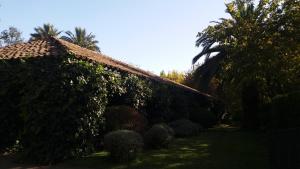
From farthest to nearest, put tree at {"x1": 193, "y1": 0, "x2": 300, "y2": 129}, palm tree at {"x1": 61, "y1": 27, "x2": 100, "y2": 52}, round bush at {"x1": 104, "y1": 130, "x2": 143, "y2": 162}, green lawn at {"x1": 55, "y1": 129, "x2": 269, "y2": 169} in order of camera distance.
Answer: palm tree at {"x1": 61, "y1": 27, "x2": 100, "y2": 52}, tree at {"x1": 193, "y1": 0, "x2": 300, "y2": 129}, round bush at {"x1": 104, "y1": 130, "x2": 143, "y2": 162}, green lawn at {"x1": 55, "y1": 129, "x2": 269, "y2": 169}

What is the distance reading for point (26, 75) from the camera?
16375 mm

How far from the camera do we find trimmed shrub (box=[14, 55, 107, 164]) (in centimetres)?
1504

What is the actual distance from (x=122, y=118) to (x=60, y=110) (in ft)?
9.93

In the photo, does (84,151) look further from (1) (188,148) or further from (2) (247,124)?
(2) (247,124)

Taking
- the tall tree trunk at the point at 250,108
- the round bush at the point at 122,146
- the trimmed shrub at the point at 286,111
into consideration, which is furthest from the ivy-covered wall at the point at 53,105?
the tall tree trunk at the point at 250,108

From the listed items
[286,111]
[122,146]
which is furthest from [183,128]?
[122,146]

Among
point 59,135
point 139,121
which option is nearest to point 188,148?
point 139,121

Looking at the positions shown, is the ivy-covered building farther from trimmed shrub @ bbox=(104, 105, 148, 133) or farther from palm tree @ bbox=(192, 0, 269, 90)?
palm tree @ bbox=(192, 0, 269, 90)

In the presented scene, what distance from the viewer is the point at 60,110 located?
15219 millimetres

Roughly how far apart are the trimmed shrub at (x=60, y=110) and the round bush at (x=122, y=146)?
158 cm

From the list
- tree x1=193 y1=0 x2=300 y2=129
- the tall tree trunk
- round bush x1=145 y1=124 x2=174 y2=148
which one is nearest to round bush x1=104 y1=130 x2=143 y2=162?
round bush x1=145 y1=124 x2=174 y2=148

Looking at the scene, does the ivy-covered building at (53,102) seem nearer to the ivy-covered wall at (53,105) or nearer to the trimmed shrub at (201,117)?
the ivy-covered wall at (53,105)

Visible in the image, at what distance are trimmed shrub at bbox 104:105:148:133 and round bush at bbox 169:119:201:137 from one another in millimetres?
5446

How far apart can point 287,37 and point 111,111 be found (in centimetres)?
880
